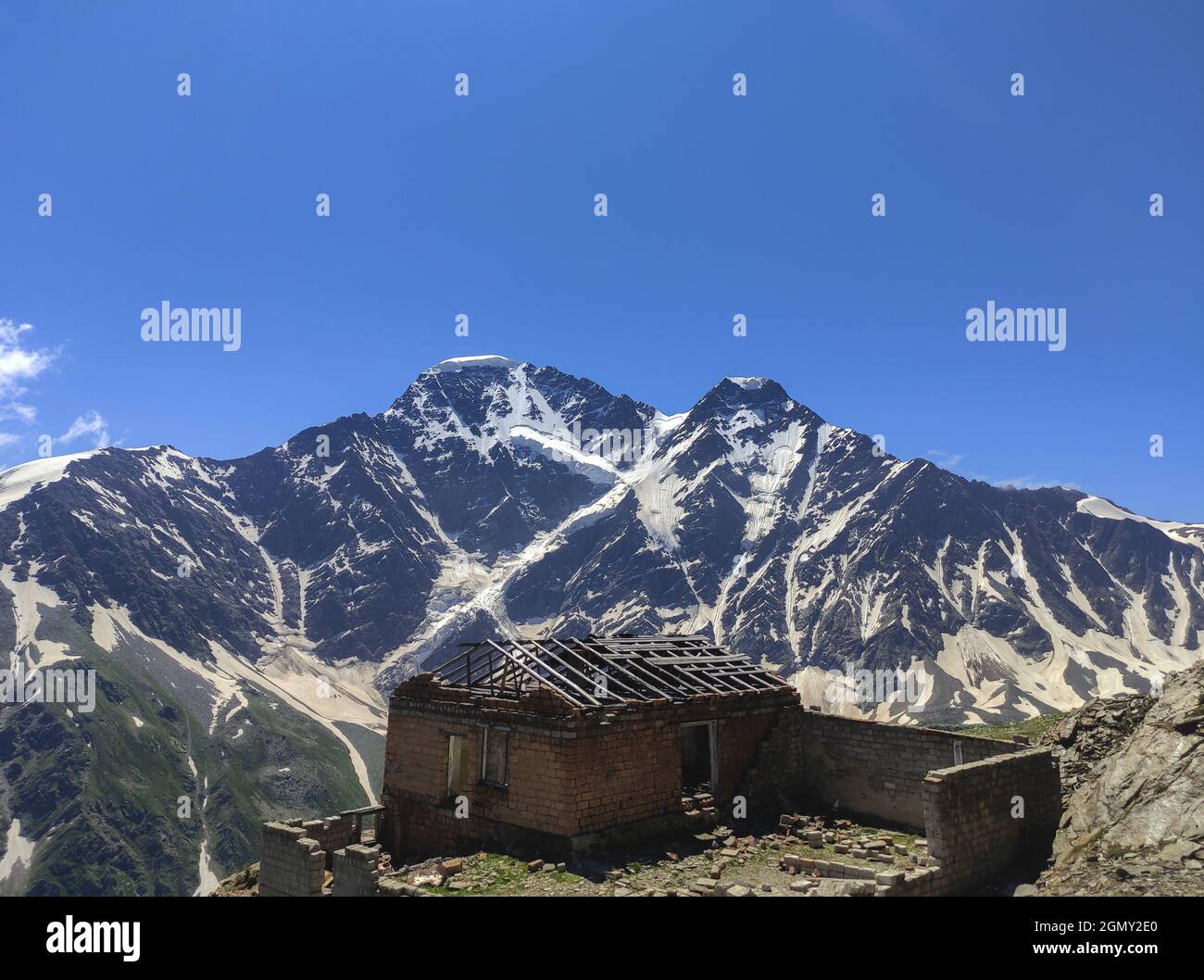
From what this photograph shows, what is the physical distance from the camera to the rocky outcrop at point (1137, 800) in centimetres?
→ 1280

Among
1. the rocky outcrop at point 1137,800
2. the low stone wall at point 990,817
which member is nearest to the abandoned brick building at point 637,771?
the low stone wall at point 990,817

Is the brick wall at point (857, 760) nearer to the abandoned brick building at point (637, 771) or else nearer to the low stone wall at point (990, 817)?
the abandoned brick building at point (637, 771)

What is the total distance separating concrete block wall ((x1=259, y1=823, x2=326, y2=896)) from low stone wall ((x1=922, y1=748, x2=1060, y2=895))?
13.5 meters

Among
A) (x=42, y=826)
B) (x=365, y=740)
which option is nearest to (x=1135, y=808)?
(x=42, y=826)

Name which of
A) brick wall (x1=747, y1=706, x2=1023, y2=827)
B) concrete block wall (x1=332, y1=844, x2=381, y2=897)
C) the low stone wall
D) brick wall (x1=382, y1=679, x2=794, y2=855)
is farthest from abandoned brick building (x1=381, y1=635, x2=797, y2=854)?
the low stone wall

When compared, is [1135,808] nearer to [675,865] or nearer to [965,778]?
[965,778]

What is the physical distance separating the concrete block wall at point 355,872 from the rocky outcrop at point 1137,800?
13.3m

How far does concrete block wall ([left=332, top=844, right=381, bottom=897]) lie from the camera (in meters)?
17.5

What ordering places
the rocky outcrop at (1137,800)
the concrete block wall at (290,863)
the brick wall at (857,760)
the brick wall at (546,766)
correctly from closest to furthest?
the rocky outcrop at (1137,800) → the concrete block wall at (290,863) → the brick wall at (546,766) → the brick wall at (857,760)

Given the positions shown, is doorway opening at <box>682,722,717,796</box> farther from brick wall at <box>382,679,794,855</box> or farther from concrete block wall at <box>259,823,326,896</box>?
concrete block wall at <box>259,823,326,896</box>

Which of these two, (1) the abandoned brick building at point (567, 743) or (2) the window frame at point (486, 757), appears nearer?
(1) the abandoned brick building at point (567, 743)

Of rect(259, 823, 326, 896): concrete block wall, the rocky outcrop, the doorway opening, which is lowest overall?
rect(259, 823, 326, 896): concrete block wall

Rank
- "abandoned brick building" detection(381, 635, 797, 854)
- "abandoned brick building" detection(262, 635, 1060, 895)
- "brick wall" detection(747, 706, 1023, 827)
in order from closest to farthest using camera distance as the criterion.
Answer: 1. "abandoned brick building" detection(262, 635, 1060, 895)
2. "abandoned brick building" detection(381, 635, 797, 854)
3. "brick wall" detection(747, 706, 1023, 827)
